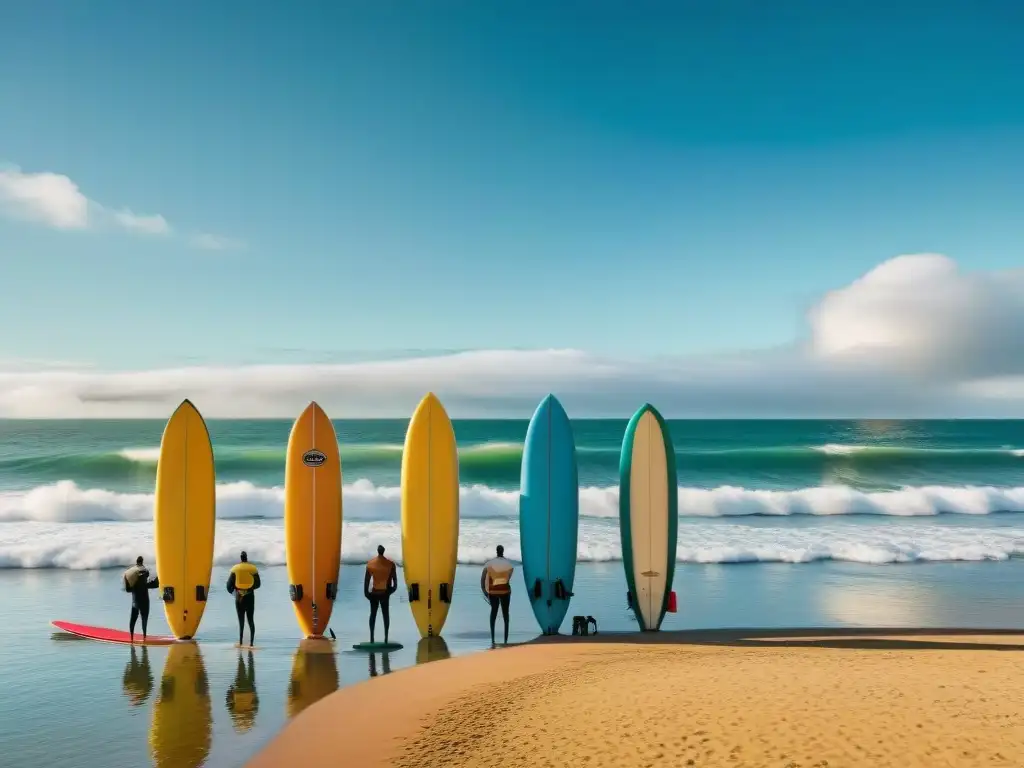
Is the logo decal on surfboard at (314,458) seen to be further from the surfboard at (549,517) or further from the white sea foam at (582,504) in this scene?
the white sea foam at (582,504)

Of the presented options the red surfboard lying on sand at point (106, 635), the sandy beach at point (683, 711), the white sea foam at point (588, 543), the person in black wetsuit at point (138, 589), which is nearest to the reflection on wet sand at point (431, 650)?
the sandy beach at point (683, 711)

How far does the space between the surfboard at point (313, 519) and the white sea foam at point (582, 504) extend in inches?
508

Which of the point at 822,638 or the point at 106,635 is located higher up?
the point at 106,635

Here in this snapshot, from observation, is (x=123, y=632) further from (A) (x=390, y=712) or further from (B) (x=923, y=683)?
(B) (x=923, y=683)

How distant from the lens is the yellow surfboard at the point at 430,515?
32.8 ft

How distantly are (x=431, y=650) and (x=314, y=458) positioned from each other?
3.09 m

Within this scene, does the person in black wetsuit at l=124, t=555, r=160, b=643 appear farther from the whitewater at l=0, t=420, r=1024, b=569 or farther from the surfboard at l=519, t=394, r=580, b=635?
the whitewater at l=0, t=420, r=1024, b=569

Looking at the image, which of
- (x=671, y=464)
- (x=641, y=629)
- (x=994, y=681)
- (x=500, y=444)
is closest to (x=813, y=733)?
(x=994, y=681)

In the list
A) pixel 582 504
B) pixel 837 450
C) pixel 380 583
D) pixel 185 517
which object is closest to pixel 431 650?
pixel 380 583

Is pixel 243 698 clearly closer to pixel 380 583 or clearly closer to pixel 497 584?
pixel 380 583

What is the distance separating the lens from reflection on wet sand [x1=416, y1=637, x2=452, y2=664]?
28.4ft

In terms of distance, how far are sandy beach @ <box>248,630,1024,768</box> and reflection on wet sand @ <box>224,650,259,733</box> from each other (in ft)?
1.56

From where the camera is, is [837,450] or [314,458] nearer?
[314,458]

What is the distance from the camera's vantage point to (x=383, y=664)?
8.41 m
